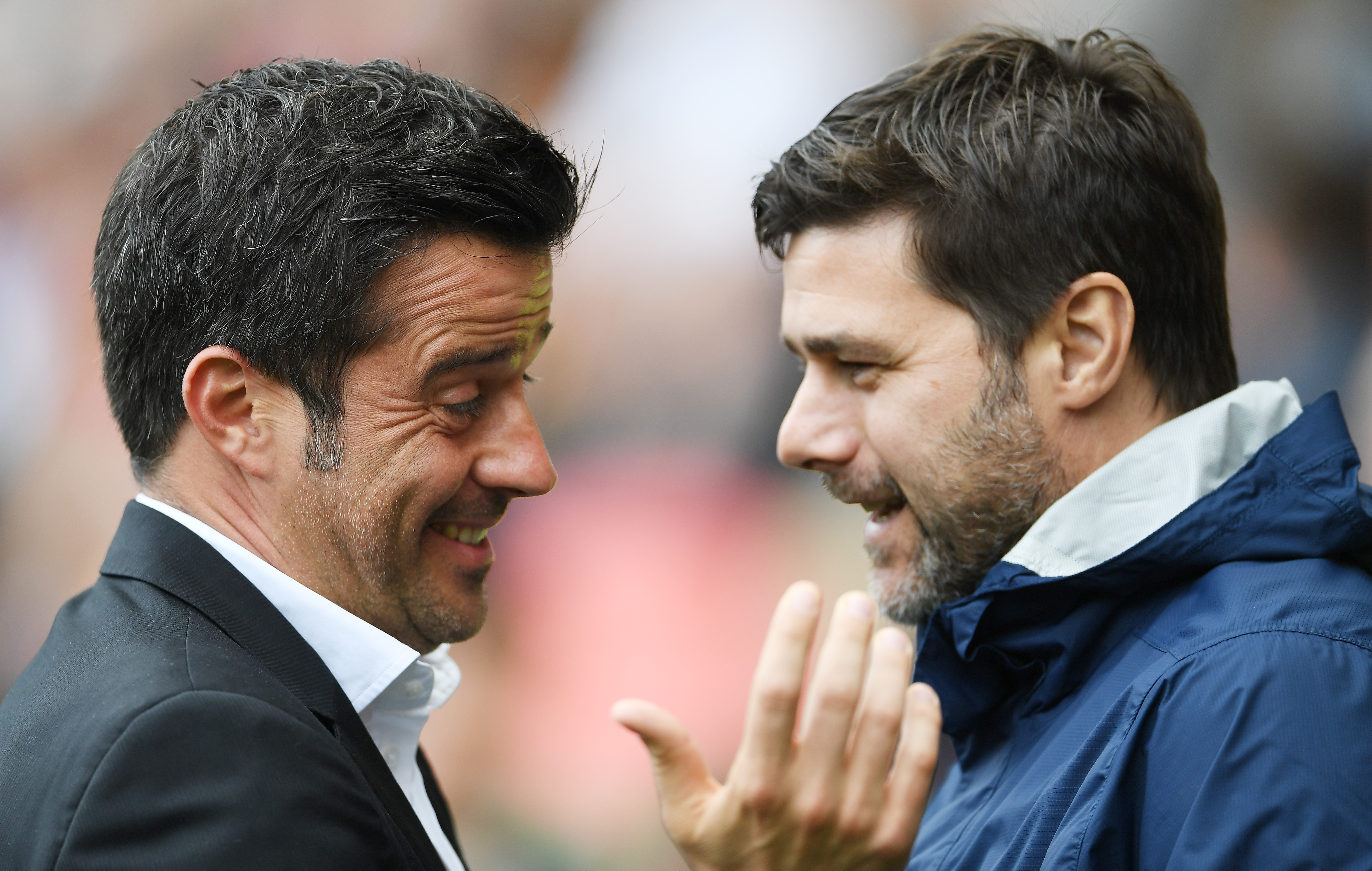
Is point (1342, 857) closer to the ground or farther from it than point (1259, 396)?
closer to the ground

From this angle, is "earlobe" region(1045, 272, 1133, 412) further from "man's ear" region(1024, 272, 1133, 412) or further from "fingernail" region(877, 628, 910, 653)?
"fingernail" region(877, 628, 910, 653)

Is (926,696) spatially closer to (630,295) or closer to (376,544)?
(376,544)

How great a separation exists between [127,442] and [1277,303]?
12.7 ft

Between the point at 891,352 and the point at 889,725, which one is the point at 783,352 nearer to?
the point at 891,352

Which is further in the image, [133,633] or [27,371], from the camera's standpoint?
[27,371]

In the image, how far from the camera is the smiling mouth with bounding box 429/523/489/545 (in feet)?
6.31

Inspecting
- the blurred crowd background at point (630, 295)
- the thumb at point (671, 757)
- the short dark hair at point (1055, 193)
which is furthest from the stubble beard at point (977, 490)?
the blurred crowd background at point (630, 295)

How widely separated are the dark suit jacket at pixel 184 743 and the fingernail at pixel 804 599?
63 cm

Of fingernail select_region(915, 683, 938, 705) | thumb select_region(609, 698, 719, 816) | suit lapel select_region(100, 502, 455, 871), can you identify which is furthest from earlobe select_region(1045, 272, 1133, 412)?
suit lapel select_region(100, 502, 455, 871)

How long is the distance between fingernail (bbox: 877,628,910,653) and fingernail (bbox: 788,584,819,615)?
0.35 feet

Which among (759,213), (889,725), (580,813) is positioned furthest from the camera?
(580,813)

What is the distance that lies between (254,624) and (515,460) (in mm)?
564

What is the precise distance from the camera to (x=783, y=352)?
4.30 meters

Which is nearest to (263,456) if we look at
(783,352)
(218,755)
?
(218,755)
